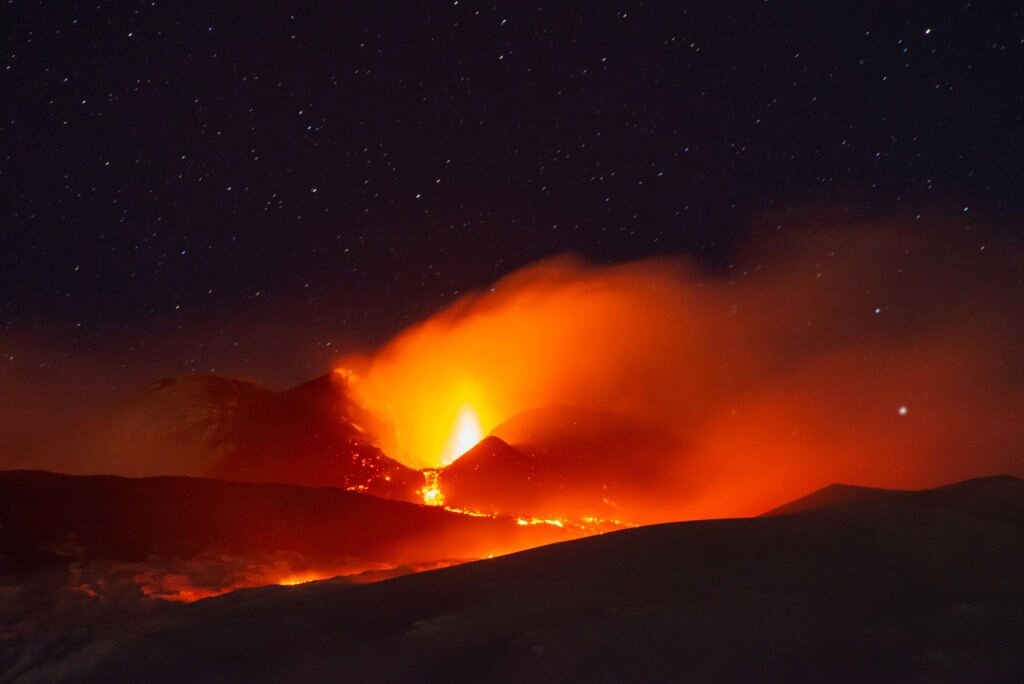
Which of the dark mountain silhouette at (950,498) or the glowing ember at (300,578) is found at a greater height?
the dark mountain silhouette at (950,498)

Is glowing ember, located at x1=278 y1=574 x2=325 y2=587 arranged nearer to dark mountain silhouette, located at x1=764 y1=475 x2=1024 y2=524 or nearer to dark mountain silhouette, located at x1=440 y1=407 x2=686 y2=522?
dark mountain silhouette, located at x1=764 y1=475 x2=1024 y2=524

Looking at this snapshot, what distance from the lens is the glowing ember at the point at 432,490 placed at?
2248 centimetres

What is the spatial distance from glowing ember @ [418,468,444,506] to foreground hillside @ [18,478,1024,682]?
15.0 metres

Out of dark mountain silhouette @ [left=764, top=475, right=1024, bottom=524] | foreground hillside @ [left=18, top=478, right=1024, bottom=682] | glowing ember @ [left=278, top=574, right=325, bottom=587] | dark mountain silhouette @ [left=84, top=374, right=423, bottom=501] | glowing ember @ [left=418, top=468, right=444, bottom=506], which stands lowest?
foreground hillside @ [left=18, top=478, right=1024, bottom=682]

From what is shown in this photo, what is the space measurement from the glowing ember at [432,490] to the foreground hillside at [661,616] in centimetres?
1500

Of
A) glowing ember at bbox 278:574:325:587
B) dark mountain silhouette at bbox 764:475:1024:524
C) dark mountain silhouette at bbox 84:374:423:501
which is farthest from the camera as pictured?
dark mountain silhouette at bbox 84:374:423:501

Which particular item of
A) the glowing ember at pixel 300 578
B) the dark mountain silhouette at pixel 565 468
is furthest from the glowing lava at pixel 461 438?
the glowing ember at pixel 300 578

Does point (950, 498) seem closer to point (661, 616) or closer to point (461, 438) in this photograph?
point (661, 616)

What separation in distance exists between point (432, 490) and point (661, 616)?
1857 cm

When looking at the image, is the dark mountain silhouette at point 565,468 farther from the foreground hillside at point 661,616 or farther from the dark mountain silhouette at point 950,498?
the foreground hillside at point 661,616

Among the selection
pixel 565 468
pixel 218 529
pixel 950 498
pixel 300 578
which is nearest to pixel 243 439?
pixel 565 468

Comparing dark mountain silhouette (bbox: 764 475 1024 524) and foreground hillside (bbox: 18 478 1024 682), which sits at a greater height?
dark mountain silhouette (bbox: 764 475 1024 524)

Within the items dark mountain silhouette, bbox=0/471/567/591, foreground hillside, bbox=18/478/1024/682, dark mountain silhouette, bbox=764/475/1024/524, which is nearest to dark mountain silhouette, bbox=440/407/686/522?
dark mountain silhouette, bbox=0/471/567/591

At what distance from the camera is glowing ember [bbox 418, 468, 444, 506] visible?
22.5 metres
